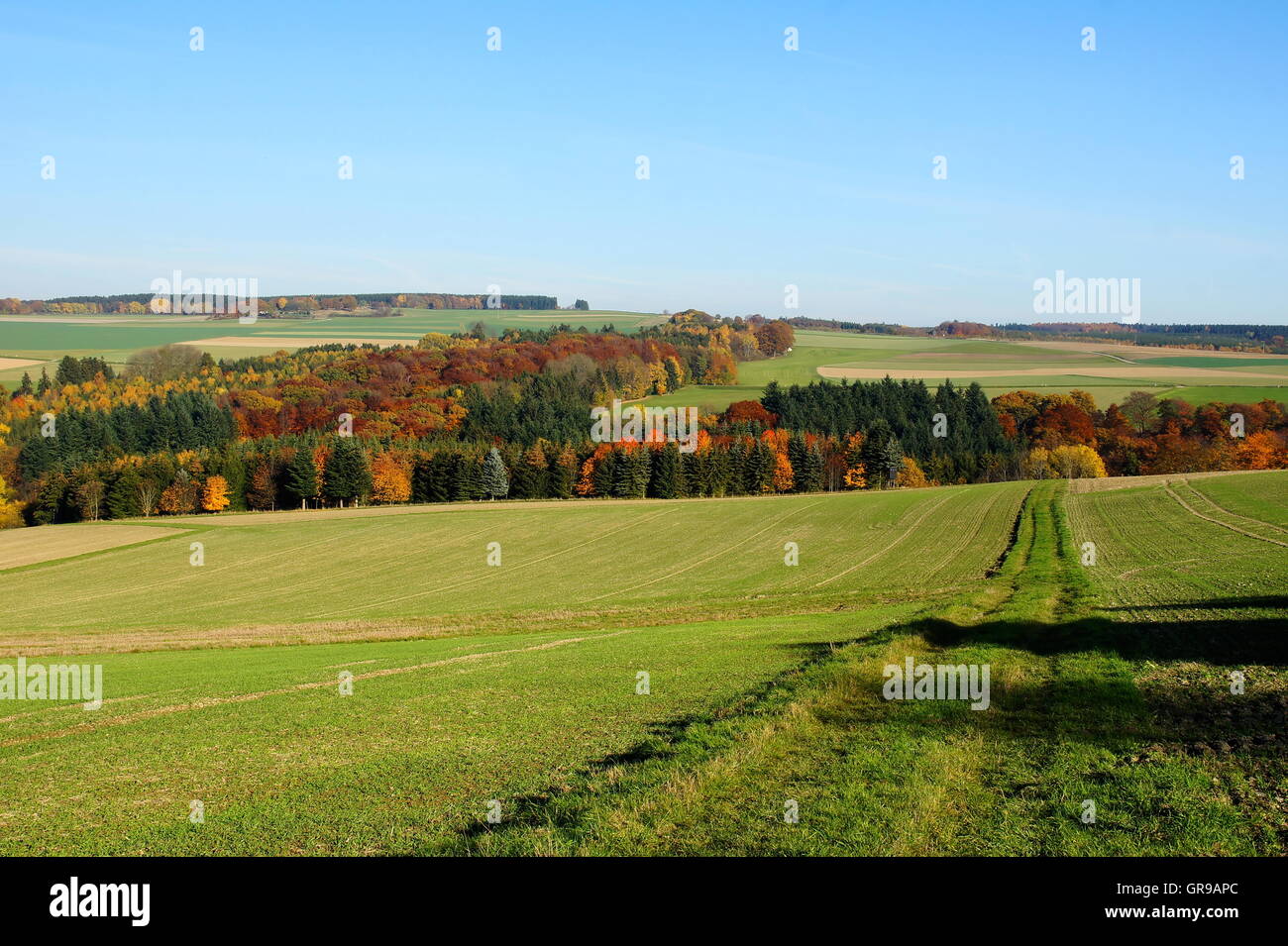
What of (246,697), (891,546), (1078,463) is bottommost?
(891,546)

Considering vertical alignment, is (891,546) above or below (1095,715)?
below

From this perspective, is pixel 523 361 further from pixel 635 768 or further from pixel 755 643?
pixel 635 768

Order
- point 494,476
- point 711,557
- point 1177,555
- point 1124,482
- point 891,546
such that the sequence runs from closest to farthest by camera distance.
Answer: point 1177,555 → point 891,546 → point 711,557 → point 1124,482 → point 494,476

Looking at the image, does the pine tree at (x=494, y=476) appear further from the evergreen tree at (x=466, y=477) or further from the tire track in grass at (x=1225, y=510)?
the tire track in grass at (x=1225, y=510)

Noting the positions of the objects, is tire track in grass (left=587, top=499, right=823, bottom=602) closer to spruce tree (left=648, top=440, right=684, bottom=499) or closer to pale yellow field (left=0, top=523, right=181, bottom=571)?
spruce tree (left=648, top=440, right=684, bottom=499)

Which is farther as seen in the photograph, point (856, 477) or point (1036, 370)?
point (1036, 370)

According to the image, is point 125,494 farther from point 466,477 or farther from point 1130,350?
point 1130,350

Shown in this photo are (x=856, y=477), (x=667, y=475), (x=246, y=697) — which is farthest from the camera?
(x=856, y=477)

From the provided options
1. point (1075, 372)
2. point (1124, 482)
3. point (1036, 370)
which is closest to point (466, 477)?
point (1124, 482)
